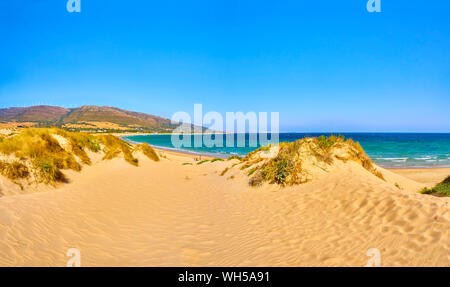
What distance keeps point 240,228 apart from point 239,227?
0.29 feet

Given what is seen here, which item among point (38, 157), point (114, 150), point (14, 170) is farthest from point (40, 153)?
point (114, 150)

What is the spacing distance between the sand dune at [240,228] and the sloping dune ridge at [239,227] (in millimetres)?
20

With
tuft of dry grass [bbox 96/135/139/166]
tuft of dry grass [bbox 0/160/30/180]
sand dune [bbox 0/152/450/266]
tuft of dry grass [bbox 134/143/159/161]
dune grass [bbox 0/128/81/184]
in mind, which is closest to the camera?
sand dune [bbox 0/152/450/266]

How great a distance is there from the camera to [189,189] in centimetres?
1166

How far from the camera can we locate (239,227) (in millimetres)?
6066

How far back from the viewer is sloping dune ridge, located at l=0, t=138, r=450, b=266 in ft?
12.6

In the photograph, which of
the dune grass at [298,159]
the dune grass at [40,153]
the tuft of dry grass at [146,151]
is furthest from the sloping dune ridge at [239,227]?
the tuft of dry grass at [146,151]

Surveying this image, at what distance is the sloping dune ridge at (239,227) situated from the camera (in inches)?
151

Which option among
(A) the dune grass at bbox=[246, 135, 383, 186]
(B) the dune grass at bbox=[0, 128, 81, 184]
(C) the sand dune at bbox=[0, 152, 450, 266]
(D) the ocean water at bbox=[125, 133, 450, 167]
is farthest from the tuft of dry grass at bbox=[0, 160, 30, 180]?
(D) the ocean water at bbox=[125, 133, 450, 167]

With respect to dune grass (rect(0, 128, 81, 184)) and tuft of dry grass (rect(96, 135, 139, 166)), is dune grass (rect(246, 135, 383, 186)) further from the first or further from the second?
tuft of dry grass (rect(96, 135, 139, 166))

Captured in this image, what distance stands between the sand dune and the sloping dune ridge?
0.02 m

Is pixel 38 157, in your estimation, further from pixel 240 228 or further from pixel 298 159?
pixel 298 159
